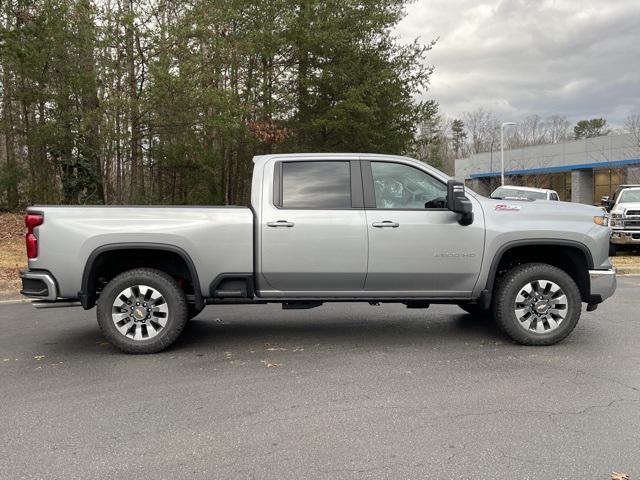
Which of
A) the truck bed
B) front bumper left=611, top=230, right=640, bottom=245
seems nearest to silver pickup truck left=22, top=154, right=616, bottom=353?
the truck bed

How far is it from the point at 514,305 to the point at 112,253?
161 inches

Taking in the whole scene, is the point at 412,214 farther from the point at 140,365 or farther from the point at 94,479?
the point at 94,479

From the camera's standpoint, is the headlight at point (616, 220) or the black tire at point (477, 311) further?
the headlight at point (616, 220)

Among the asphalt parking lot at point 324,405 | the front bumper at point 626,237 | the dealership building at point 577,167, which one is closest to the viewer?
the asphalt parking lot at point 324,405

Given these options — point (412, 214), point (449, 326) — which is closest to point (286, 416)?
point (412, 214)

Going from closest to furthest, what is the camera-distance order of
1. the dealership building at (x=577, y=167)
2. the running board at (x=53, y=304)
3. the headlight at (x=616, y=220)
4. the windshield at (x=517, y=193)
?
1. the running board at (x=53, y=304)
2. the headlight at (x=616, y=220)
3. the windshield at (x=517, y=193)
4. the dealership building at (x=577, y=167)

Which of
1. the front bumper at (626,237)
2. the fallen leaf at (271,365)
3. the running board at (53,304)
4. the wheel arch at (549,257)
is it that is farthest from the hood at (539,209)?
the front bumper at (626,237)

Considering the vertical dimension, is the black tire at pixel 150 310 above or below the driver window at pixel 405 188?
below

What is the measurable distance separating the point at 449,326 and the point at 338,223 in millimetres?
2224

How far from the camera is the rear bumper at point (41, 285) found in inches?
209

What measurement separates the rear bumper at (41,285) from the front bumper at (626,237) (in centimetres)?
1428

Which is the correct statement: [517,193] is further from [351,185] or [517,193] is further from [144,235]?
[144,235]

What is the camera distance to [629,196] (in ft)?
51.9

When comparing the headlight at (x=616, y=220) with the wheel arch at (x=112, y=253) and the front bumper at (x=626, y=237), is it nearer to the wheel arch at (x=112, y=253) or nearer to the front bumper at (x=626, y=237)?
the front bumper at (x=626, y=237)
